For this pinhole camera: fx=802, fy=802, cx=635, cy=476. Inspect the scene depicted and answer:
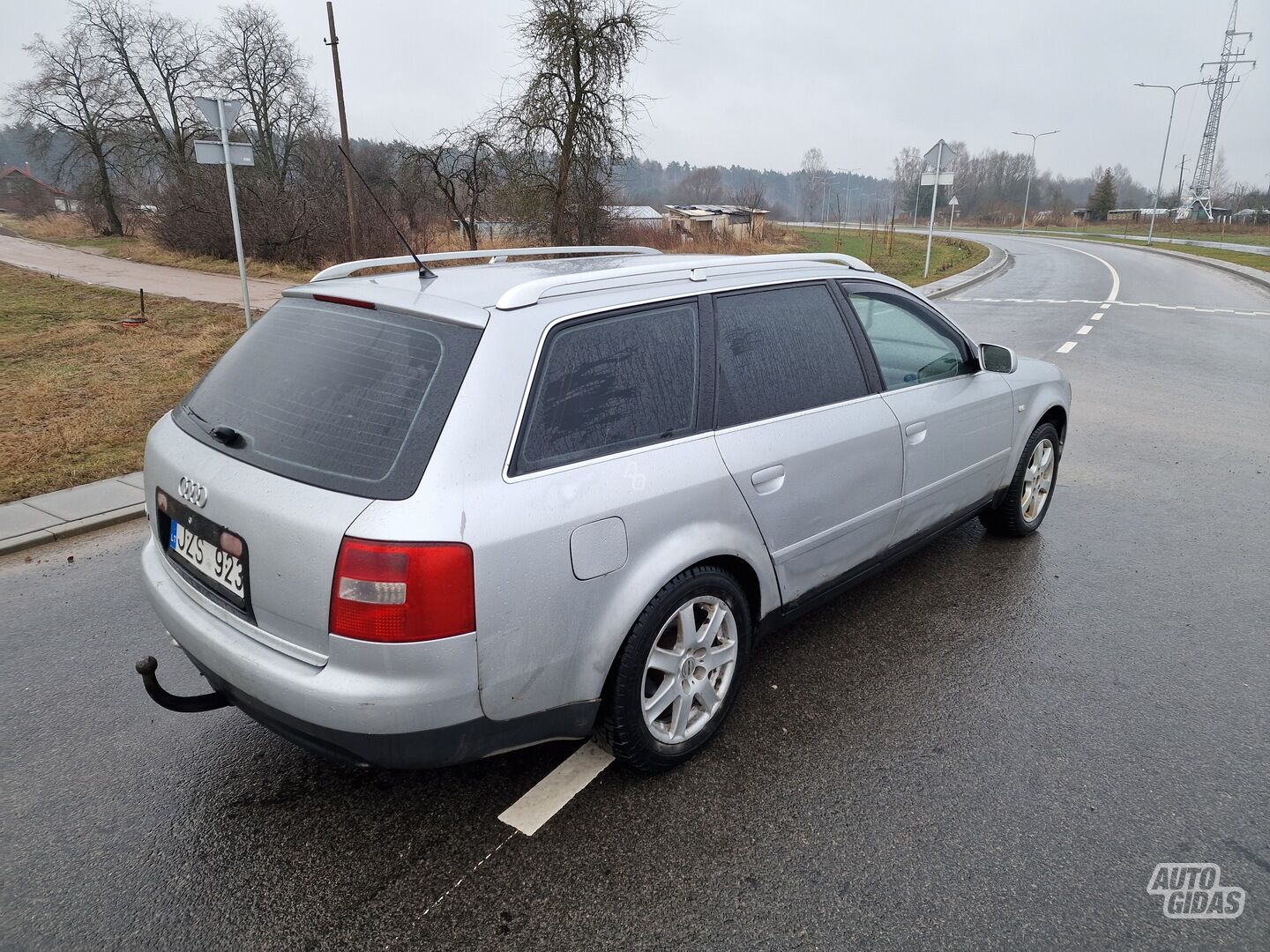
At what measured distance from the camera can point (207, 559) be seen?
2475 mm

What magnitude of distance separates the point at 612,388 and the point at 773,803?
4.82 feet

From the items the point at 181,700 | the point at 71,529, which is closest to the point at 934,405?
the point at 181,700

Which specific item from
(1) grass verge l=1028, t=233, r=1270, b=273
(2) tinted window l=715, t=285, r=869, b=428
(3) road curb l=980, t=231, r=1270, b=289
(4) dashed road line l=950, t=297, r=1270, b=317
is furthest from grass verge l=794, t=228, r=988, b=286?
(2) tinted window l=715, t=285, r=869, b=428

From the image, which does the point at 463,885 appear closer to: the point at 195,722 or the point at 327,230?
the point at 195,722

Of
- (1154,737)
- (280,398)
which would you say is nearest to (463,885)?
(280,398)

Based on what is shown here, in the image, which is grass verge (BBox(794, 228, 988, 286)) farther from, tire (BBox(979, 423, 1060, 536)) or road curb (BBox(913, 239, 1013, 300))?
tire (BBox(979, 423, 1060, 536))

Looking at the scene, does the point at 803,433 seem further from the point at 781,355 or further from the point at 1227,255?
the point at 1227,255

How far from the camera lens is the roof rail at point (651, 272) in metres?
2.43

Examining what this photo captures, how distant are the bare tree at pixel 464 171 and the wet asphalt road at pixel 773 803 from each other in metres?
18.0

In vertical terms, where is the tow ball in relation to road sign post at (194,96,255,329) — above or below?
below

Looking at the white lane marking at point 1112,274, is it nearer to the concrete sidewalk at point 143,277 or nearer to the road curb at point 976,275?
the road curb at point 976,275

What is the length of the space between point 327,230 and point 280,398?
26528 millimetres

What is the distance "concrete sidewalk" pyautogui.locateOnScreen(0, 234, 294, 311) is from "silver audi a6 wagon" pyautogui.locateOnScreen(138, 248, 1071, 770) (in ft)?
41.7

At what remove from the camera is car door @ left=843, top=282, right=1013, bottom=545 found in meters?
3.63
